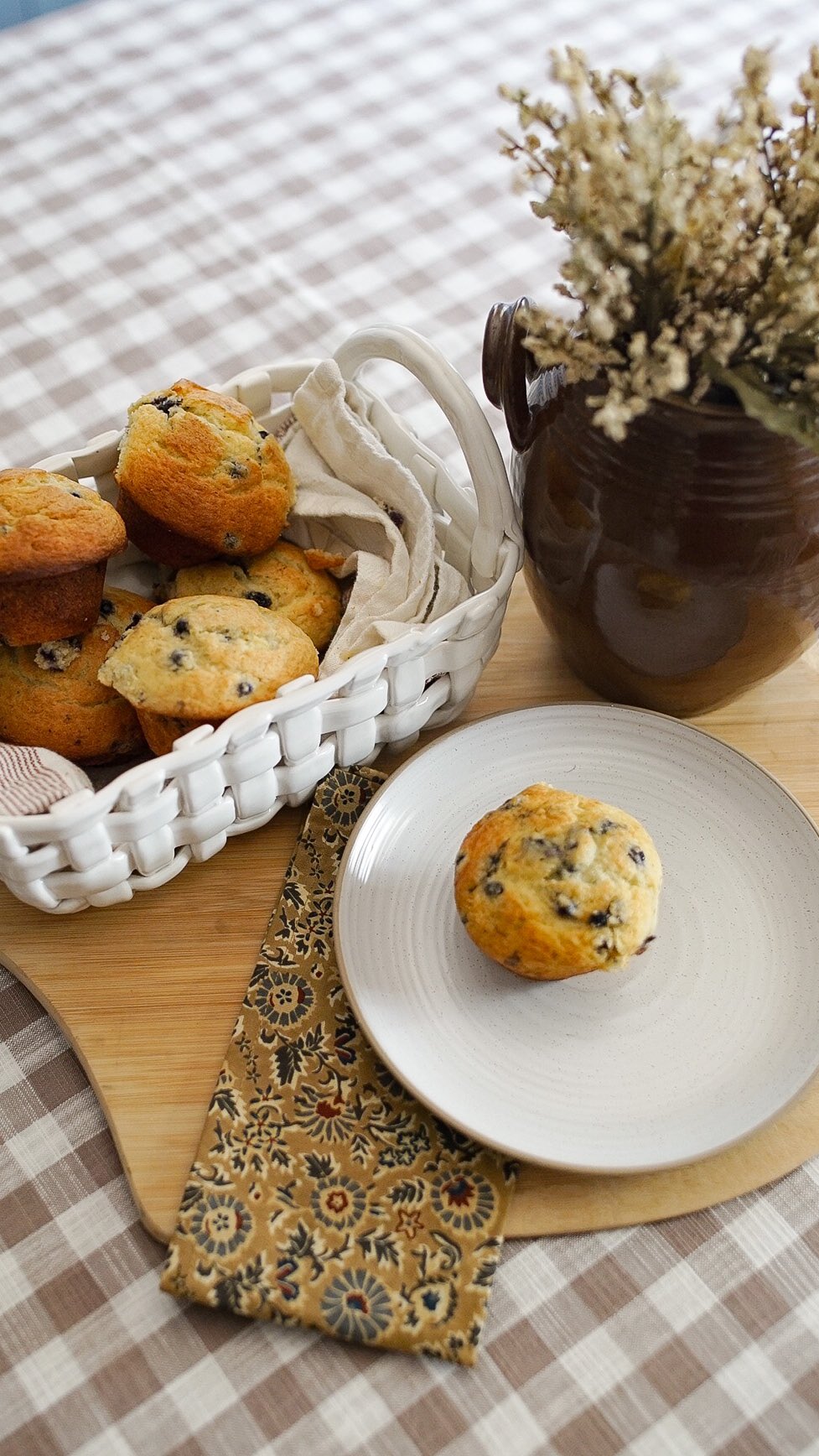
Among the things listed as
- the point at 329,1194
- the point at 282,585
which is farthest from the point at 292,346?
the point at 329,1194

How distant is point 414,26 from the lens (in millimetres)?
2068

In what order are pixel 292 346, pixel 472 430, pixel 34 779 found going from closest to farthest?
pixel 34 779, pixel 472 430, pixel 292 346

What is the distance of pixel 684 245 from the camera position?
79 cm

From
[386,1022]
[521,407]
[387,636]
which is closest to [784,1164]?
[386,1022]

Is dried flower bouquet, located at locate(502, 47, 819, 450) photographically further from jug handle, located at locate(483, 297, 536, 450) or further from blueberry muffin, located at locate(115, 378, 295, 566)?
blueberry muffin, located at locate(115, 378, 295, 566)

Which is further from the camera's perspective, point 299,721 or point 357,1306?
point 299,721

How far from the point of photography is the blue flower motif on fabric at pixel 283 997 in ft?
3.14

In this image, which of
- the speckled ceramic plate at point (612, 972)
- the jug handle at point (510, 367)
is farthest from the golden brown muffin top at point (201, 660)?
the jug handle at point (510, 367)

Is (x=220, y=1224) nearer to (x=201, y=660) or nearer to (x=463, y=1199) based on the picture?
(x=463, y=1199)

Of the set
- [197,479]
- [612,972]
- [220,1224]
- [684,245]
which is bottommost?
[220,1224]

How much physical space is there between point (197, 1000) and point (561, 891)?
1.04ft

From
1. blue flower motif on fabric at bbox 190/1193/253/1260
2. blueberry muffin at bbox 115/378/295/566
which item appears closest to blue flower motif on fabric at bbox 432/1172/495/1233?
blue flower motif on fabric at bbox 190/1193/253/1260

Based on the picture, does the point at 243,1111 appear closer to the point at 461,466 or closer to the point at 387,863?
the point at 387,863

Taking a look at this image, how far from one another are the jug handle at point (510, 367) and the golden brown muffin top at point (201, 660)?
266 mm
